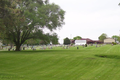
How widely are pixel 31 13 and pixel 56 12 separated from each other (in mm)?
7757

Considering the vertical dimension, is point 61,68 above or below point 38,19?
below

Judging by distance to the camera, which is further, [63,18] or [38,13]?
[63,18]

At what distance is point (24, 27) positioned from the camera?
31.8 metres

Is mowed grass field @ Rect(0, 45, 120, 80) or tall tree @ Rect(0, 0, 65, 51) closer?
mowed grass field @ Rect(0, 45, 120, 80)

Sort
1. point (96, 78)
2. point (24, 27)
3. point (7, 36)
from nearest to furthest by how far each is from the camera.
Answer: point (96, 78)
point (24, 27)
point (7, 36)

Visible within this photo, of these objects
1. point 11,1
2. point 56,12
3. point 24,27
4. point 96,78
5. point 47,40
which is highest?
point 56,12

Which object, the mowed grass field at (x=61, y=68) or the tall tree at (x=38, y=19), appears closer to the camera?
the mowed grass field at (x=61, y=68)

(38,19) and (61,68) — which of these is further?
(38,19)

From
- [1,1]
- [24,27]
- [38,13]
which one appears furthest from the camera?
[38,13]

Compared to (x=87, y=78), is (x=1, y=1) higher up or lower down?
higher up

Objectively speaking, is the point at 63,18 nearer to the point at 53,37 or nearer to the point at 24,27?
the point at 53,37

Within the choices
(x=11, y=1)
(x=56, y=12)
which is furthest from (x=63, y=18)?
(x=11, y=1)

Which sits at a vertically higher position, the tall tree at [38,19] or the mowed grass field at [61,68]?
the tall tree at [38,19]

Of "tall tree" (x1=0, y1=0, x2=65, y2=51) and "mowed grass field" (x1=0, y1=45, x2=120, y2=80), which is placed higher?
"tall tree" (x1=0, y1=0, x2=65, y2=51)
